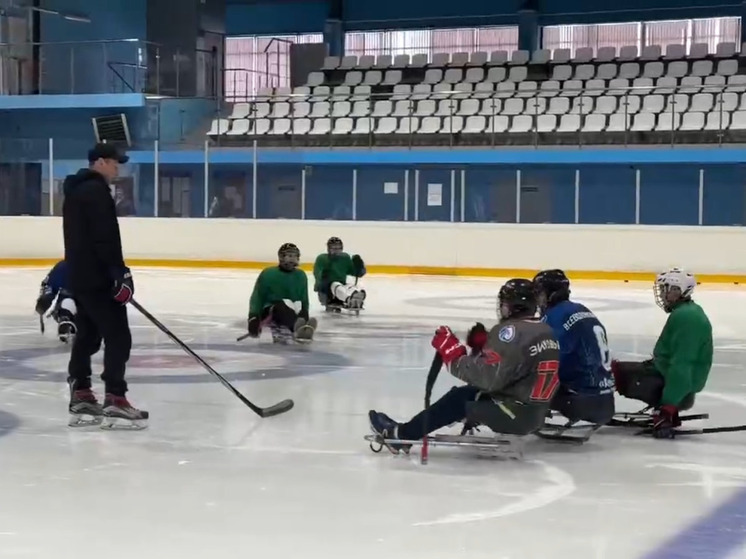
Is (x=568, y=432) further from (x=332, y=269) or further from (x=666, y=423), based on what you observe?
(x=332, y=269)

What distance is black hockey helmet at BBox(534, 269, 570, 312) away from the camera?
5.41 meters

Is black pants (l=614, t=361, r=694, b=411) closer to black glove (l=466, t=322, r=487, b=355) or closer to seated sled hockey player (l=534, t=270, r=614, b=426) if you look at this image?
seated sled hockey player (l=534, t=270, r=614, b=426)

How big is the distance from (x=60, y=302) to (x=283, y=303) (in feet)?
5.27

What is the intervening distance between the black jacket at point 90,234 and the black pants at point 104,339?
0.08 metres

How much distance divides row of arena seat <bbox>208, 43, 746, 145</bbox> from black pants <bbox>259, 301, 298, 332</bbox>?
1146cm

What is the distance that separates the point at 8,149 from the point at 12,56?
2.06 meters

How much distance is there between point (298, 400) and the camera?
261 inches

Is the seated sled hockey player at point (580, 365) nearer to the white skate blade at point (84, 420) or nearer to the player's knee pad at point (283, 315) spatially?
the white skate blade at point (84, 420)

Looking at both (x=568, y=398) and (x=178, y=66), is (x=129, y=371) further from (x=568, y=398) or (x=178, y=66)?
(x=178, y=66)

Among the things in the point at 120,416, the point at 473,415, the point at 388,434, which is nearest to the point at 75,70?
the point at 120,416

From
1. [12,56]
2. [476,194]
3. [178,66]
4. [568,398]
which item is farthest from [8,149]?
[568,398]

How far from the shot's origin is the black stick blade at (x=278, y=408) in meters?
6.01

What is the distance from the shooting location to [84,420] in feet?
18.7

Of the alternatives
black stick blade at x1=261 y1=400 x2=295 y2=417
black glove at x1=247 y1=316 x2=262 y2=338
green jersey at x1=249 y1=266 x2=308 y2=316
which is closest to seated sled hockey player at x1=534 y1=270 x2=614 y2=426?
black stick blade at x1=261 y1=400 x2=295 y2=417
